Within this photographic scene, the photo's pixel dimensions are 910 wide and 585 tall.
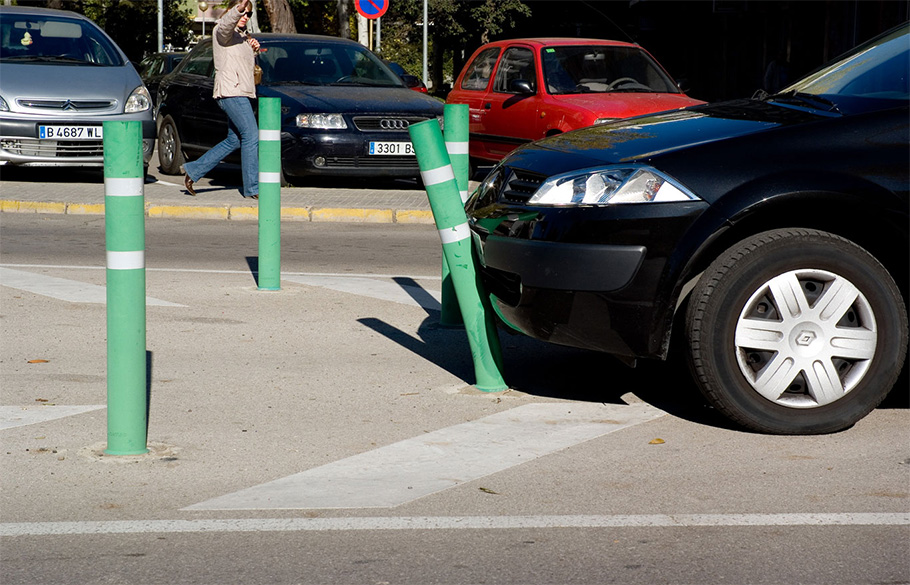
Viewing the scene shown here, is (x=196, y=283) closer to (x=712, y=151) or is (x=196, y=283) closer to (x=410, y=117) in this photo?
(x=712, y=151)

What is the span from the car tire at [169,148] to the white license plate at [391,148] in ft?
9.57

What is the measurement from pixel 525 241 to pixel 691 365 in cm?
76

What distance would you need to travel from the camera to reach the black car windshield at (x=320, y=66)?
13.6 meters

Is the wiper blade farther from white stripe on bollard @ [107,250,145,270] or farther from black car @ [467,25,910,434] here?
white stripe on bollard @ [107,250,145,270]

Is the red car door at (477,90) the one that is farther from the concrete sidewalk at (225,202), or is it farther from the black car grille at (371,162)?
the black car grille at (371,162)

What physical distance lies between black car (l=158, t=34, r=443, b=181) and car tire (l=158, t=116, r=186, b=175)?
0.01m

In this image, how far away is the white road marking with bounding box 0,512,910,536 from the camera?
142 inches

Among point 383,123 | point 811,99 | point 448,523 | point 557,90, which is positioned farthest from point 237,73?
point 448,523

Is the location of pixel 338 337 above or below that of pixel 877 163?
below

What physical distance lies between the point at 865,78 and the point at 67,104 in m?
9.27

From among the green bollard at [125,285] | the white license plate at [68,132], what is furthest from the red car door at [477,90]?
the green bollard at [125,285]

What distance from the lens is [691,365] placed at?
14.9 feet

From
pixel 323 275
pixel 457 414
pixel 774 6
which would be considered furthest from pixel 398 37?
pixel 457 414

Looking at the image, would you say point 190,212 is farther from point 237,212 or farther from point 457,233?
point 457,233
